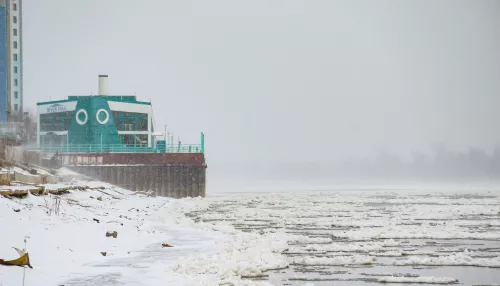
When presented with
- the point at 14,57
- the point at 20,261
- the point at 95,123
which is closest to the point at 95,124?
the point at 95,123

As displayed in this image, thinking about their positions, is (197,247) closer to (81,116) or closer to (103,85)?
(81,116)

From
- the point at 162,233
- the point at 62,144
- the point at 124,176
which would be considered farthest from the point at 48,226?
the point at 62,144

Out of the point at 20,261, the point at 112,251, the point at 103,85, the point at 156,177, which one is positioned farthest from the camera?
the point at 103,85

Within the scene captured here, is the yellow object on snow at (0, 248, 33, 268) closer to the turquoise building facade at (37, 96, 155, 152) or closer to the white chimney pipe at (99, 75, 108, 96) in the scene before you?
the turquoise building facade at (37, 96, 155, 152)

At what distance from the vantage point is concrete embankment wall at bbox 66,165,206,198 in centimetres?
5097

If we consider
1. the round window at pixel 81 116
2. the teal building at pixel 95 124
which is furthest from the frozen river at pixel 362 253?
the round window at pixel 81 116

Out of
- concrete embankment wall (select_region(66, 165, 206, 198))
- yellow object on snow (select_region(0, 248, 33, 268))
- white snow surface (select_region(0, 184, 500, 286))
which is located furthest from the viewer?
concrete embankment wall (select_region(66, 165, 206, 198))

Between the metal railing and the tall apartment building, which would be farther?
the tall apartment building

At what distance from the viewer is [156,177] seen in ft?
172

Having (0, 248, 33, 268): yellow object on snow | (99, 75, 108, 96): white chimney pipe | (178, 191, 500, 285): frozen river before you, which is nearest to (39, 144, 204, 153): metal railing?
(99, 75, 108, 96): white chimney pipe

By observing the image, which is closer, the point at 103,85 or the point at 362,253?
the point at 362,253

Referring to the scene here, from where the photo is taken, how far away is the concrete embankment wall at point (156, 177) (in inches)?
2007

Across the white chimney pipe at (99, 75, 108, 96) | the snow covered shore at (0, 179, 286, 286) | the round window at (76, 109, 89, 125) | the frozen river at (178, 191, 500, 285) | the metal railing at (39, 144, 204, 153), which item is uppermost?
the white chimney pipe at (99, 75, 108, 96)

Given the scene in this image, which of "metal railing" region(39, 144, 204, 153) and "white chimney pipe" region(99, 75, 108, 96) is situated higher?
"white chimney pipe" region(99, 75, 108, 96)
